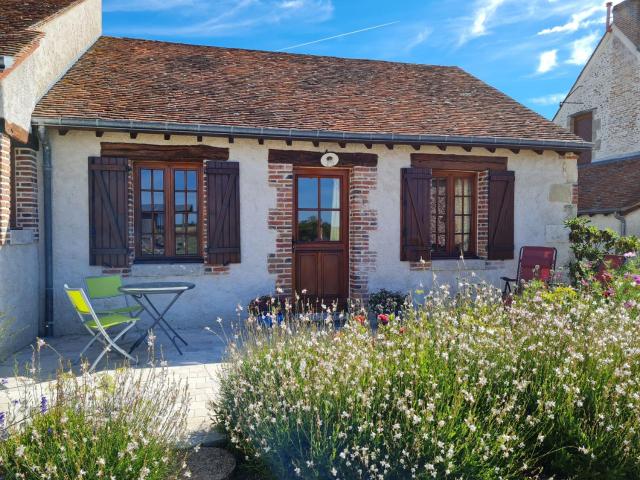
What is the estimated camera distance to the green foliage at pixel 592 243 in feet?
25.0

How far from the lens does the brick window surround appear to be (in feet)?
22.9

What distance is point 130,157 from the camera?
646 cm

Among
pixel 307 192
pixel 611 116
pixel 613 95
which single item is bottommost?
pixel 307 192

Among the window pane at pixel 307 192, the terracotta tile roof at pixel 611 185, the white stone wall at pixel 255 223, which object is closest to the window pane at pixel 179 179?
the white stone wall at pixel 255 223

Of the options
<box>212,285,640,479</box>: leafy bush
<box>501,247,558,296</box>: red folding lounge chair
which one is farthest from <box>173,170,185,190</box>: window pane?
<box>501,247,558,296</box>: red folding lounge chair

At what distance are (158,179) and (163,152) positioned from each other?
1.41 ft

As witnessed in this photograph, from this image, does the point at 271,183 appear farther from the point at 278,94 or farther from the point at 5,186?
the point at 5,186

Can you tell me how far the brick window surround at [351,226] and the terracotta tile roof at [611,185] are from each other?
7.60 meters

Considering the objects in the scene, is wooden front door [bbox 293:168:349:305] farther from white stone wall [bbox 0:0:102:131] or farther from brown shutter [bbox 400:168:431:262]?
white stone wall [bbox 0:0:102:131]

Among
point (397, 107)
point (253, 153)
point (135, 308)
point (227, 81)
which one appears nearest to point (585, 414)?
point (135, 308)

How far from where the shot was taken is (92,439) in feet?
7.49

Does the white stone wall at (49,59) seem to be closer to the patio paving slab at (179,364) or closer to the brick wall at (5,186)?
the brick wall at (5,186)

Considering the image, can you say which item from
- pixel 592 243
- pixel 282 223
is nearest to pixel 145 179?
pixel 282 223

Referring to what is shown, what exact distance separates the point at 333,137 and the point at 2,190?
4.08 metres
